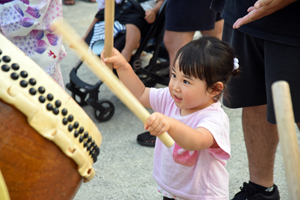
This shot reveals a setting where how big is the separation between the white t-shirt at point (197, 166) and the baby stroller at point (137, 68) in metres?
1.17

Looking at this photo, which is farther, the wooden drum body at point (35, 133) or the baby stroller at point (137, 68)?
the baby stroller at point (137, 68)

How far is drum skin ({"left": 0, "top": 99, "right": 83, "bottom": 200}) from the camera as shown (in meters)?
0.76

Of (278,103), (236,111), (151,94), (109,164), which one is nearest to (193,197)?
(151,94)

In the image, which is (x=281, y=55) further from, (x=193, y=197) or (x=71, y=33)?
→ (x=71, y=33)

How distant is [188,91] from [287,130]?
1.77ft

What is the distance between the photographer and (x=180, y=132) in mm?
975

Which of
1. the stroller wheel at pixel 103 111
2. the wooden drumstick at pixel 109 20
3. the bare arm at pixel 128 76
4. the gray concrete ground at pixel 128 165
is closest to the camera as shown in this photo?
the wooden drumstick at pixel 109 20

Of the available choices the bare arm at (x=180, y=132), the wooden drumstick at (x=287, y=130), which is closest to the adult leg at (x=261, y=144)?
the bare arm at (x=180, y=132)

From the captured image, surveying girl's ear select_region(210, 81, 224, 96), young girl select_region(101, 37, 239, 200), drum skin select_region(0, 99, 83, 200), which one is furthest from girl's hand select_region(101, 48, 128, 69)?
drum skin select_region(0, 99, 83, 200)

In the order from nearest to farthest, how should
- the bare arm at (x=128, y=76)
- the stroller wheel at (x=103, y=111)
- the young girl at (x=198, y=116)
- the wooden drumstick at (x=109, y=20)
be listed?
the wooden drumstick at (x=109, y=20), the young girl at (x=198, y=116), the bare arm at (x=128, y=76), the stroller wheel at (x=103, y=111)

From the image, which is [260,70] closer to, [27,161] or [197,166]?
[197,166]

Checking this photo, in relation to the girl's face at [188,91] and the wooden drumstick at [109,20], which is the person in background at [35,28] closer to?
the wooden drumstick at [109,20]

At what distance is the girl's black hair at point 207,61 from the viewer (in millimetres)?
1104

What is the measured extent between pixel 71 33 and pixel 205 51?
0.43 m
